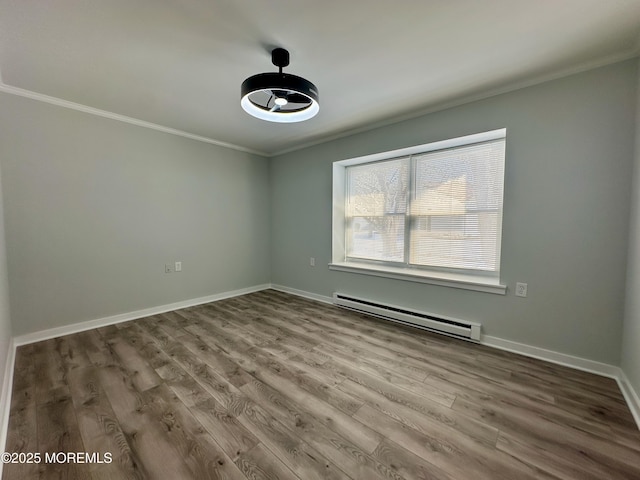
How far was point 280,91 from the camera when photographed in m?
1.77

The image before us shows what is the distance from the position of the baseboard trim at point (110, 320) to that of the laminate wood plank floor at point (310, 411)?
15cm

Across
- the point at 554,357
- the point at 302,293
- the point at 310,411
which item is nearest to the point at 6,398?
the point at 310,411

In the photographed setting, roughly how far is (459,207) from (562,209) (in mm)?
860

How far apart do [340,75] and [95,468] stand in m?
3.02

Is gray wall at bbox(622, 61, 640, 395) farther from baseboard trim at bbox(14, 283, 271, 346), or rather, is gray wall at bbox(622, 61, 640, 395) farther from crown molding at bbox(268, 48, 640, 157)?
baseboard trim at bbox(14, 283, 271, 346)

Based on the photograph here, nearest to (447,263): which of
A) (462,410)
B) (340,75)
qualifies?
(462,410)

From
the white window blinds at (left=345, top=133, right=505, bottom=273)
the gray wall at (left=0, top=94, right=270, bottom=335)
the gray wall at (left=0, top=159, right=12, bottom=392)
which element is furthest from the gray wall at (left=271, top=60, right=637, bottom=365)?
the gray wall at (left=0, top=159, right=12, bottom=392)

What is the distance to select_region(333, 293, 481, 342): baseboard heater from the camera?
2.59 m

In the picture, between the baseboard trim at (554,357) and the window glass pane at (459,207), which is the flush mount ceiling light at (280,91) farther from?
the baseboard trim at (554,357)

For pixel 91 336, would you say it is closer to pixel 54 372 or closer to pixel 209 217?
pixel 54 372

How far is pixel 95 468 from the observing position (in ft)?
4.08

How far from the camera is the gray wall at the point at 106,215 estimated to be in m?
2.47

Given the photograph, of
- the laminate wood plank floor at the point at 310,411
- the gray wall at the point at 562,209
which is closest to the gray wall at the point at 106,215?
the laminate wood plank floor at the point at 310,411

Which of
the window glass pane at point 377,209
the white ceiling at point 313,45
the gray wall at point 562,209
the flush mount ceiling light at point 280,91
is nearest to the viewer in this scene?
the white ceiling at point 313,45
